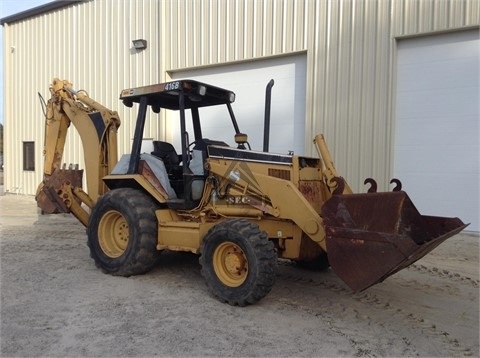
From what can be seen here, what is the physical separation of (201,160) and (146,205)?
98 cm

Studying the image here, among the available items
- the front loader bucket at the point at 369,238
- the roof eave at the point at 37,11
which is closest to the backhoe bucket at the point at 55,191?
the front loader bucket at the point at 369,238

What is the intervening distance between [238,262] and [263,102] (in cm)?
746

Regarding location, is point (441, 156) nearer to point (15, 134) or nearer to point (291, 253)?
point (291, 253)

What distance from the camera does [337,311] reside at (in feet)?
16.6

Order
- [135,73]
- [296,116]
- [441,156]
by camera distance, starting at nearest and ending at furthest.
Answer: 1. [441,156]
2. [296,116]
3. [135,73]

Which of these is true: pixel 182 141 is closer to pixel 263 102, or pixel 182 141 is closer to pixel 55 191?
pixel 55 191

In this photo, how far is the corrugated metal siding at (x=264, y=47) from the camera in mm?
10094

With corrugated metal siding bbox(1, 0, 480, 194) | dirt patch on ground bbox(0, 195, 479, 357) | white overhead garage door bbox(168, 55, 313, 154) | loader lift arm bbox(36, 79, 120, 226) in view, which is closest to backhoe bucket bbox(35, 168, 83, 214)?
loader lift arm bbox(36, 79, 120, 226)

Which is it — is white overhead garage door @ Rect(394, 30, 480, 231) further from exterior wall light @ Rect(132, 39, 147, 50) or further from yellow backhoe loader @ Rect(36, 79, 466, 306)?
exterior wall light @ Rect(132, 39, 147, 50)

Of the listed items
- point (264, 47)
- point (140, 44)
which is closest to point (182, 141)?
point (264, 47)

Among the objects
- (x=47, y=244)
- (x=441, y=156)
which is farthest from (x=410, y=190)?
(x=47, y=244)

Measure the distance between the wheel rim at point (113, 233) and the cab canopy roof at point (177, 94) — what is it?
1644 mm

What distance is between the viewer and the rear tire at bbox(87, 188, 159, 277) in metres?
6.11

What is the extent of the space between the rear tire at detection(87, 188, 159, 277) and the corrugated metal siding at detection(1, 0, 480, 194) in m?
5.66
